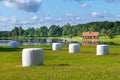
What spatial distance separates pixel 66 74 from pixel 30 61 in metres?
4.94

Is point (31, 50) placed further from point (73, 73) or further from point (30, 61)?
point (73, 73)

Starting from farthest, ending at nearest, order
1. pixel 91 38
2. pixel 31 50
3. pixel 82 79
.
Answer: pixel 91 38 < pixel 31 50 < pixel 82 79

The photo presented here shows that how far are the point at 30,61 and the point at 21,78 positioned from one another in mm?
5279

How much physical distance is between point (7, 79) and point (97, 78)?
11.8ft

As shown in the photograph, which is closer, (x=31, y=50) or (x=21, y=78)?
(x=21, y=78)

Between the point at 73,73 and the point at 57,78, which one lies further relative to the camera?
the point at 73,73

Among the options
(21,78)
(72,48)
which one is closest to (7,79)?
(21,78)

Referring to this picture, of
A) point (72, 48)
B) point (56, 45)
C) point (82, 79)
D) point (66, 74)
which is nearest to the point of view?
point (82, 79)

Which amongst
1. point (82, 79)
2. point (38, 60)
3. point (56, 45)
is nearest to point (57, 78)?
point (82, 79)

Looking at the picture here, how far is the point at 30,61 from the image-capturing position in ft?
64.2

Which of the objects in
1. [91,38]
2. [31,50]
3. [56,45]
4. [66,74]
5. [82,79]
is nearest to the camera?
[82,79]

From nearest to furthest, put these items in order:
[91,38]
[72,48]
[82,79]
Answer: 1. [82,79]
2. [72,48]
3. [91,38]

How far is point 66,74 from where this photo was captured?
1502cm

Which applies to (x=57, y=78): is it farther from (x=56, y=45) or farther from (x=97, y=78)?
(x=56, y=45)
